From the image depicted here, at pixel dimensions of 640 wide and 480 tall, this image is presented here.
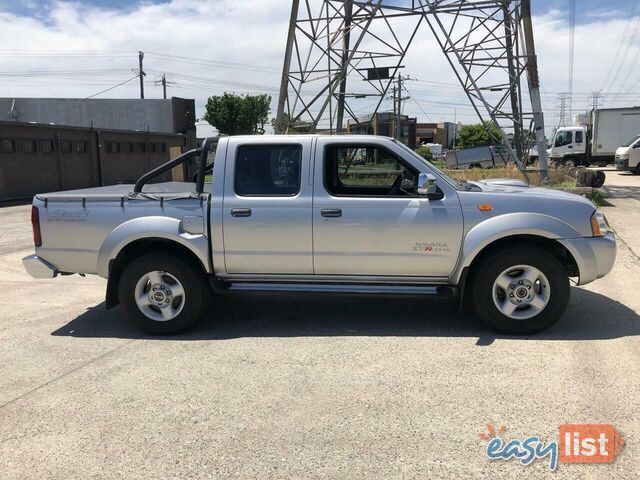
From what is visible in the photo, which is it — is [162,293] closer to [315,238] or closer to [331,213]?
[315,238]

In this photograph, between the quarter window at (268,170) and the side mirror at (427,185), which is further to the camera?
the quarter window at (268,170)

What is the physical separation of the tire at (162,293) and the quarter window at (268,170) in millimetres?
953

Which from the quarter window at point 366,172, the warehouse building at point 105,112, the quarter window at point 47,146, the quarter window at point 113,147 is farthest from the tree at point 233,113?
the quarter window at point 366,172

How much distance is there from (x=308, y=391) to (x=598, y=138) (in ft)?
112

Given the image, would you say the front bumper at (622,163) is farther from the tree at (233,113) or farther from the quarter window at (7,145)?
the tree at (233,113)

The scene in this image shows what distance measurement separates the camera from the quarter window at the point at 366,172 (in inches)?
220

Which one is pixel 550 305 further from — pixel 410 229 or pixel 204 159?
pixel 204 159

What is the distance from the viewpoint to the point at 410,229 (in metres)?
5.19

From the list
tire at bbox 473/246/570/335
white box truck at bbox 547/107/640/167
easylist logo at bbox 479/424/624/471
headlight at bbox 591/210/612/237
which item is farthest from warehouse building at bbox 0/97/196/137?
easylist logo at bbox 479/424/624/471

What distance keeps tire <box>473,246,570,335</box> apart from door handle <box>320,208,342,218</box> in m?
1.40

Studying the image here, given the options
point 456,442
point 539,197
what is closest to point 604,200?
point 539,197

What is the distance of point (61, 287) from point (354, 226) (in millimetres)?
4569

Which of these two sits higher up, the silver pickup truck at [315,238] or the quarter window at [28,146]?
the quarter window at [28,146]

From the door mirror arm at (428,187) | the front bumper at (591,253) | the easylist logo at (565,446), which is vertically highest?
the door mirror arm at (428,187)
